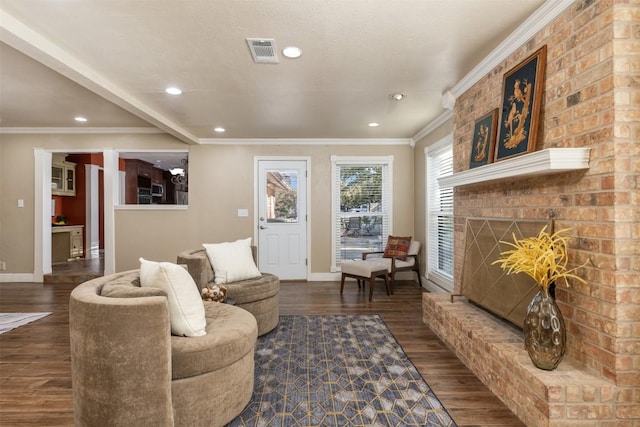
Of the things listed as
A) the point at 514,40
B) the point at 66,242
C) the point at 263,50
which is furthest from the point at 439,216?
the point at 66,242

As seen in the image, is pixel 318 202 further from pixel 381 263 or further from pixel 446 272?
pixel 446 272

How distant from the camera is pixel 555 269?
5.87 feet

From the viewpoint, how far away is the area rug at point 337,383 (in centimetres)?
189

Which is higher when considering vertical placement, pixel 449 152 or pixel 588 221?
pixel 449 152

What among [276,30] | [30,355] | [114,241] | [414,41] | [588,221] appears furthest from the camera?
[114,241]

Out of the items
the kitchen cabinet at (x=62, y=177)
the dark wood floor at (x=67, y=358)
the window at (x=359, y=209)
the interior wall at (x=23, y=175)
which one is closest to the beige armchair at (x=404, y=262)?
the dark wood floor at (x=67, y=358)

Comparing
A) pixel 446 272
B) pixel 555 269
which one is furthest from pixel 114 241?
pixel 555 269

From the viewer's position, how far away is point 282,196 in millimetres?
5617

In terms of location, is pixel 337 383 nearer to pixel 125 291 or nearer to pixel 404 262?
pixel 125 291

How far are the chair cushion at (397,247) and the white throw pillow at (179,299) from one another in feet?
11.8

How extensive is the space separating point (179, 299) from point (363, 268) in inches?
116

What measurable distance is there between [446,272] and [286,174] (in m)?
2.98

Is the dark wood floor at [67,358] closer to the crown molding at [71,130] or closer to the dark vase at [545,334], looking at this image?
the dark vase at [545,334]

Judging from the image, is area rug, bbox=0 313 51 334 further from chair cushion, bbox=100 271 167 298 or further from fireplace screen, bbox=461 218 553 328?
fireplace screen, bbox=461 218 553 328
